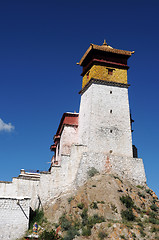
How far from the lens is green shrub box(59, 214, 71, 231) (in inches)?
913

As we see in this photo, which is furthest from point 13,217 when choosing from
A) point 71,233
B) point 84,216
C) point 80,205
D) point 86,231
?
point 86,231

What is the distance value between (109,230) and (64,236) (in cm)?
358

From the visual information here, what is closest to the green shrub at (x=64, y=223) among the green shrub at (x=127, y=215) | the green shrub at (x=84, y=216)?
the green shrub at (x=84, y=216)

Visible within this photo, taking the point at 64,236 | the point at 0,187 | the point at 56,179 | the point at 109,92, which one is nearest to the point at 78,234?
the point at 64,236

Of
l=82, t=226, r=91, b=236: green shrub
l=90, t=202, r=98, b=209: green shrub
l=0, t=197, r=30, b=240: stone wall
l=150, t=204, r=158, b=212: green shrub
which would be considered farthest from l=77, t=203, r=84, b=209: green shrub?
l=150, t=204, r=158, b=212: green shrub

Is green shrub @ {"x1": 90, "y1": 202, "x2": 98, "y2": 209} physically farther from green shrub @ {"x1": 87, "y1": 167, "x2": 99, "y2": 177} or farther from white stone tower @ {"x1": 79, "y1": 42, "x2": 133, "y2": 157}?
white stone tower @ {"x1": 79, "y1": 42, "x2": 133, "y2": 157}

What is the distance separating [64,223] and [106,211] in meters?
3.53

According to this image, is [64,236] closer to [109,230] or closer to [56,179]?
[109,230]

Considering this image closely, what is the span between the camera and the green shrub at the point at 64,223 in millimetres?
23188

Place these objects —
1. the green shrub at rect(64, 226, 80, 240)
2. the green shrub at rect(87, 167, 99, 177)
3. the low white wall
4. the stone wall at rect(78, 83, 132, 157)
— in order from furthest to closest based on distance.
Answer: the stone wall at rect(78, 83, 132, 157)
the low white wall
the green shrub at rect(87, 167, 99, 177)
the green shrub at rect(64, 226, 80, 240)

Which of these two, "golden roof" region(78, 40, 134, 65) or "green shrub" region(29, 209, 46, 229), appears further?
"golden roof" region(78, 40, 134, 65)

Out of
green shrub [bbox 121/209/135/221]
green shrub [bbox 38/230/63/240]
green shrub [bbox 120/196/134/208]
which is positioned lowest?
green shrub [bbox 38/230/63/240]

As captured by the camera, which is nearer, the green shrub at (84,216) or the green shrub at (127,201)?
the green shrub at (84,216)

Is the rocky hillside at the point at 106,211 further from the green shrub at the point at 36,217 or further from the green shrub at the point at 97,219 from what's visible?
the green shrub at the point at 36,217
